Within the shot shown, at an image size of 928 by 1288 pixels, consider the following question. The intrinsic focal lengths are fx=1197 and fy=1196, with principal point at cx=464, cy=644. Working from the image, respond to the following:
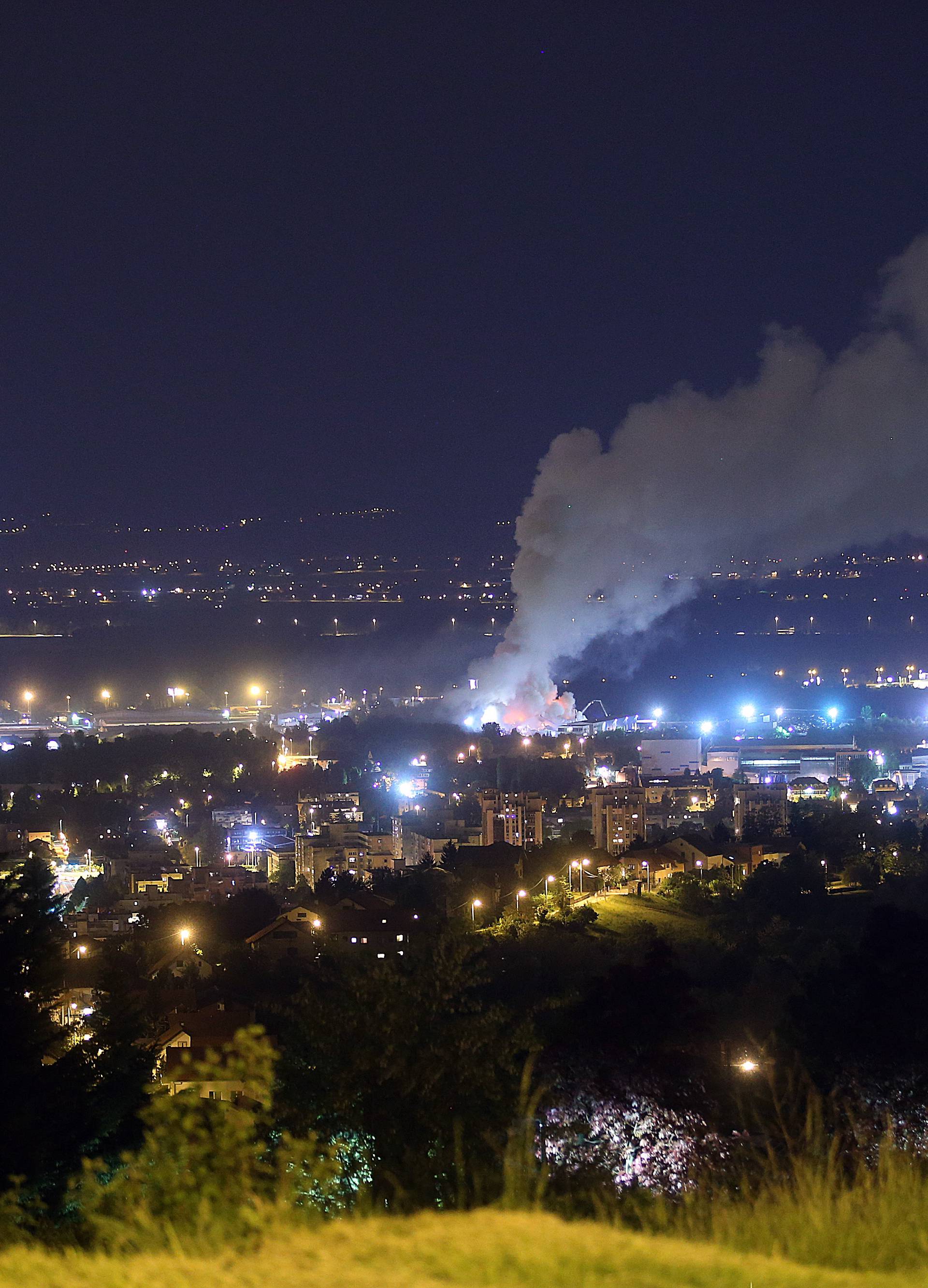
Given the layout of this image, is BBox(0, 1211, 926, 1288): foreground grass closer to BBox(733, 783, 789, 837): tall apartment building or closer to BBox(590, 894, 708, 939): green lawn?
BBox(590, 894, 708, 939): green lawn

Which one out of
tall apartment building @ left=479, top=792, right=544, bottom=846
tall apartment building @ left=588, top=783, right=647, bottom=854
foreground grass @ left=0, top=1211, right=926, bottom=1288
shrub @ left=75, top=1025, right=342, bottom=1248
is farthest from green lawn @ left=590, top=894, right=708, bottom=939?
foreground grass @ left=0, top=1211, right=926, bottom=1288

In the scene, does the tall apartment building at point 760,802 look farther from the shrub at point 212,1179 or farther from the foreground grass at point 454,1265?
the foreground grass at point 454,1265

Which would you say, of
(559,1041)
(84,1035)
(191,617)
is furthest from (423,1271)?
(191,617)

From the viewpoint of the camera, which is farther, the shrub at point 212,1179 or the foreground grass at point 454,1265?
the shrub at point 212,1179

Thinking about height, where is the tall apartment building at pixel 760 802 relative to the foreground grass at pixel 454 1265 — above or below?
above

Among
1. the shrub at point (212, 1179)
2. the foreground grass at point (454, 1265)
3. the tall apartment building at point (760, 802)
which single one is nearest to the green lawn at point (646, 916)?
the tall apartment building at point (760, 802)

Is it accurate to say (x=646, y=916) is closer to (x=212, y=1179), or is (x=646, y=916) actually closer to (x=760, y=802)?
(x=760, y=802)

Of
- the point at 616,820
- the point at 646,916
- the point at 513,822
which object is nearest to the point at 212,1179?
the point at 646,916
